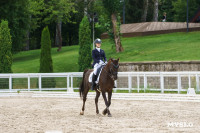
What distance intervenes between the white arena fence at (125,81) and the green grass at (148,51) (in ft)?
31.9

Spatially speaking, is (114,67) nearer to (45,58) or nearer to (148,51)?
(45,58)

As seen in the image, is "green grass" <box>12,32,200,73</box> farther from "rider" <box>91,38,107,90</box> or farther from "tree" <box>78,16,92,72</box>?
"rider" <box>91,38,107,90</box>

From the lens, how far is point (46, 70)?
37.5 m

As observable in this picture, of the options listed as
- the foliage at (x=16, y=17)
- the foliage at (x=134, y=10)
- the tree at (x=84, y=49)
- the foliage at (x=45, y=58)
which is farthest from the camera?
the foliage at (x=134, y=10)

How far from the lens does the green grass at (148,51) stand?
1543 inches

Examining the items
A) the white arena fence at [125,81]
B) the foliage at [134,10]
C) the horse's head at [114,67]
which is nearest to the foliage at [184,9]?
the foliage at [134,10]

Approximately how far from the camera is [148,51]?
43.8 meters

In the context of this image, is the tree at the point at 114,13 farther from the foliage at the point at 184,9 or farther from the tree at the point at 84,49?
the foliage at the point at 184,9

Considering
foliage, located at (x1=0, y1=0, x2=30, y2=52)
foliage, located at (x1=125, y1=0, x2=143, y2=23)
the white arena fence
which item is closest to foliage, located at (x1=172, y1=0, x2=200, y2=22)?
foliage, located at (x1=125, y1=0, x2=143, y2=23)

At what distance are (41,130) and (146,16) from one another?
205ft

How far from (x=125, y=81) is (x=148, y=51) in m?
16.5

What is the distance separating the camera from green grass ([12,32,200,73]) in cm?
3919

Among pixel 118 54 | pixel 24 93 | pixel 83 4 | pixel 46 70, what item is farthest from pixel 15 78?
pixel 83 4

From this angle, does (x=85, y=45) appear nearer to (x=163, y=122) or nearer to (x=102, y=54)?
(x=102, y=54)
